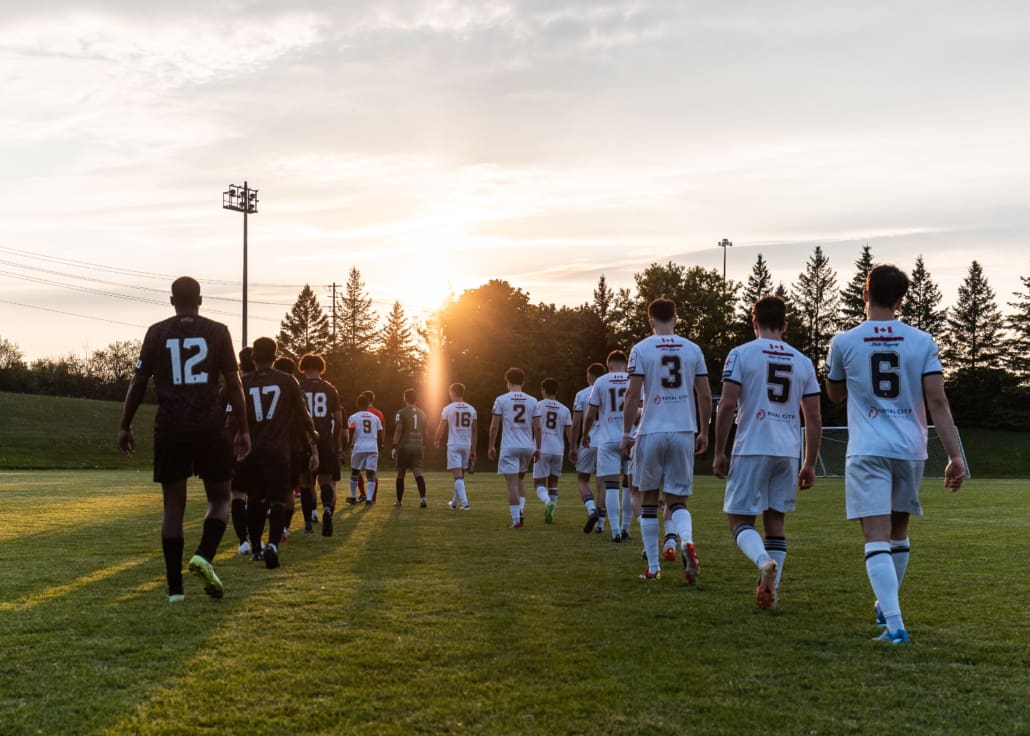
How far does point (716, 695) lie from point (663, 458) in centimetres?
413

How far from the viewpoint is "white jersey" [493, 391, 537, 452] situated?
14719 mm

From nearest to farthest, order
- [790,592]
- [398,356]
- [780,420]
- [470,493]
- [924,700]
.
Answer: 1. [924,700]
2. [780,420]
3. [790,592]
4. [470,493]
5. [398,356]

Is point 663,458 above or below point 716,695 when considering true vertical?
above

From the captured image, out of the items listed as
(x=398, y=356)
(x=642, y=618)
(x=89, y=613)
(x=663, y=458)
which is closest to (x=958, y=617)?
(x=642, y=618)

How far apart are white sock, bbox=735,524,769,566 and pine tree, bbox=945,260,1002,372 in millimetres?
93455

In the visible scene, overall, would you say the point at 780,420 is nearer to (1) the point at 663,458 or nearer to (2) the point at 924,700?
(1) the point at 663,458

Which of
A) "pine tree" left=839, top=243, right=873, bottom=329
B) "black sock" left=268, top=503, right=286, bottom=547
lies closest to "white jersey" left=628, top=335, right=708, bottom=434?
"black sock" left=268, top=503, right=286, bottom=547

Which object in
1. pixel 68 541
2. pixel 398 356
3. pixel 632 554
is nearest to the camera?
pixel 632 554

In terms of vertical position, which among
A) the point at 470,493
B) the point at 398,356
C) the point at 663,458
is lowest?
the point at 470,493

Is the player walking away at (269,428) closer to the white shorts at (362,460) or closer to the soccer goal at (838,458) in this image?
the white shorts at (362,460)

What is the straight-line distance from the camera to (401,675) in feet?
15.5

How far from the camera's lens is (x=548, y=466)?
1528 centimetres

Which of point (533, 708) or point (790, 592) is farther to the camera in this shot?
point (790, 592)

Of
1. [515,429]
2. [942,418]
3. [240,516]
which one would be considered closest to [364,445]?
[515,429]
